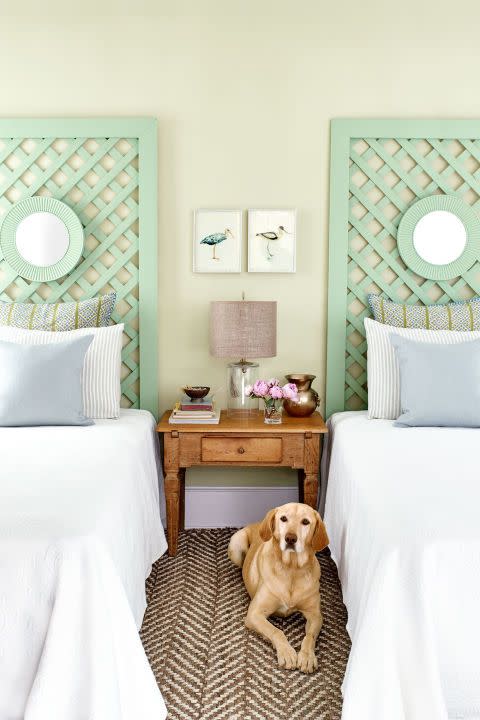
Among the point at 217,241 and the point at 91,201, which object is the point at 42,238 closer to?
the point at 91,201

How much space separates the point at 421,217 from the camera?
9.87ft

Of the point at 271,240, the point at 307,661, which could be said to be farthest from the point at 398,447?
the point at 271,240

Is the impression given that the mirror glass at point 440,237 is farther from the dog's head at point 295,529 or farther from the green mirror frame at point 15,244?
the green mirror frame at point 15,244

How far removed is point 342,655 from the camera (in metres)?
2.07

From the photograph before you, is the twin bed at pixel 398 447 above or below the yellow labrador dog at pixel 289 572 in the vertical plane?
above

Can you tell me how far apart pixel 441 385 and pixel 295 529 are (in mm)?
909

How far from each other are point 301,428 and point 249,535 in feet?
1.65

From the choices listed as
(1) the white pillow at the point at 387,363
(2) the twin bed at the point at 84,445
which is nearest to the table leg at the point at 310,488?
(1) the white pillow at the point at 387,363

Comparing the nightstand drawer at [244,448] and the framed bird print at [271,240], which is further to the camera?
the framed bird print at [271,240]

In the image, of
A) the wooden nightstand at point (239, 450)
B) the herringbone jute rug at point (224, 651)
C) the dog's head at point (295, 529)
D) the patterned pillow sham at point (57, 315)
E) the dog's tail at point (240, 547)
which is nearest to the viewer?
the herringbone jute rug at point (224, 651)

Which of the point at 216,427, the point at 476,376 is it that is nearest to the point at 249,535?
the point at 216,427

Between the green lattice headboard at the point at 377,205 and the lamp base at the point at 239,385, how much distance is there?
1.32ft

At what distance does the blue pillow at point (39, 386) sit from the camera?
250cm

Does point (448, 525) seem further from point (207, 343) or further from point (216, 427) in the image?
point (207, 343)
